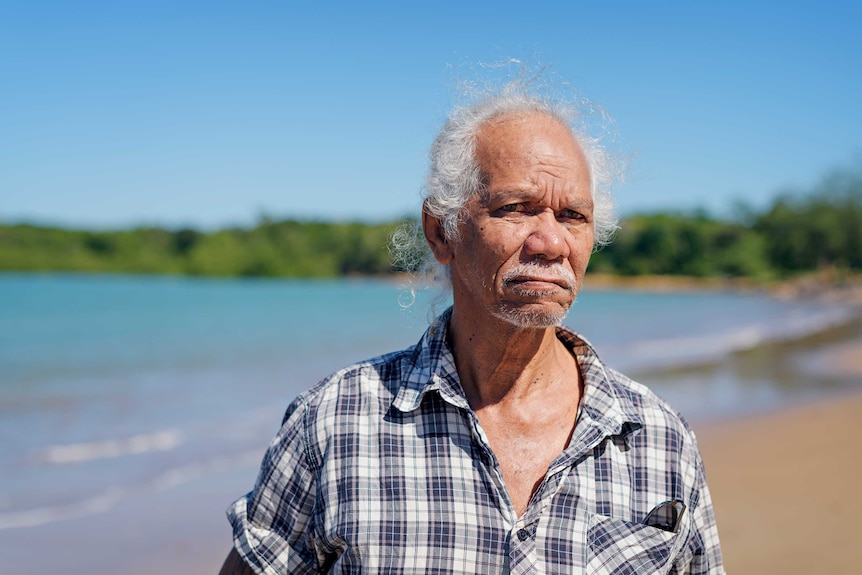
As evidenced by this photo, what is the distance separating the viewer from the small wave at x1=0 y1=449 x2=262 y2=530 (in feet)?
19.7

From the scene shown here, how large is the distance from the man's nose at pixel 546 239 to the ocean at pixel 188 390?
0.55 m

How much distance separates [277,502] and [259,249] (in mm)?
99362

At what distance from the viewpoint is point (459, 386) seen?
180cm

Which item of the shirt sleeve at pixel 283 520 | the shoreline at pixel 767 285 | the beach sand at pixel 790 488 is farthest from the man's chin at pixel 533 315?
the shoreline at pixel 767 285

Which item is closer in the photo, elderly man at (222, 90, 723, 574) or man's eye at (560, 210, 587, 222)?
elderly man at (222, 90, 723, 574)

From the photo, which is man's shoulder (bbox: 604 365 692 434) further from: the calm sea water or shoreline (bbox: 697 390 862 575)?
shoreline (bbox: 697 390 862 575)

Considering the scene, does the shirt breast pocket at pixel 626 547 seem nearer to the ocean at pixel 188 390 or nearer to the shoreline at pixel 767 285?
the ocean at pixel 188 390

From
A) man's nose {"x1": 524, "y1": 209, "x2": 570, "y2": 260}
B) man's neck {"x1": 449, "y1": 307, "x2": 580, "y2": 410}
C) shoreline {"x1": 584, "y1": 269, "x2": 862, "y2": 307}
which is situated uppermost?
man's nose {"x1": 524, "y1": 209, "x2": 570, "y2": 260}

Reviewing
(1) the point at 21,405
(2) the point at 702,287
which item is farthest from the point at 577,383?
(2) the point at 702,287

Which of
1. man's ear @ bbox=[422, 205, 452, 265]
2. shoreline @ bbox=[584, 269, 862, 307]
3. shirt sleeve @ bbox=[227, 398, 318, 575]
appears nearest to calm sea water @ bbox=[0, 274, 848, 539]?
man's ear @ bbox=[422, 205, 452, 265]

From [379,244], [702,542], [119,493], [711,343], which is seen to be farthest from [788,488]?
[379,244]

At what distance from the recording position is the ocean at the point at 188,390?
20.2 feet

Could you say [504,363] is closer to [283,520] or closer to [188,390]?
[283,520]

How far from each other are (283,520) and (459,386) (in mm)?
489
